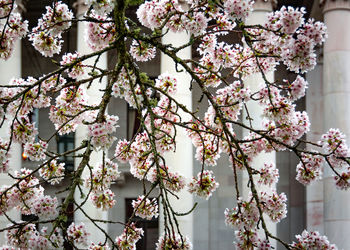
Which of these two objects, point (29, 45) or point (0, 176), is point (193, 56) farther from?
point (0, 176)

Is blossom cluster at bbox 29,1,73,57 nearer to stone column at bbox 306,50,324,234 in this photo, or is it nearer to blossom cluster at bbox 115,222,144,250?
blossom cluster at bbox 115,222,144,250

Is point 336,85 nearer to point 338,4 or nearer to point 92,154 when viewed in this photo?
point 338,4

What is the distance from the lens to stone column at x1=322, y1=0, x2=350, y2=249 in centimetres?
2773

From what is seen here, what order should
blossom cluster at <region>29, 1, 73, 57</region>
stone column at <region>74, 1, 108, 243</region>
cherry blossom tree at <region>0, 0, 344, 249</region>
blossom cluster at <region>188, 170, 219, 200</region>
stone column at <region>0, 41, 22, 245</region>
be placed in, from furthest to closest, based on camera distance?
stone column at <region>0, 41, 22, 245</region>, stone column at <region>74, 1, 108, 243</region>, blossom cluster at <region>188, 170, 219, 200</region>, blossom cluster at <region>29, 1, 73, 57</region>, cherry blossom tree at <region>0, 0, 344, 249</region>

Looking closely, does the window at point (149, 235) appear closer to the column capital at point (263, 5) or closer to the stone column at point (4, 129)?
the stone column at point (4, 129)

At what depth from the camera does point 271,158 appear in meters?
29.4

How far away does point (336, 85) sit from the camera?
28.5 m

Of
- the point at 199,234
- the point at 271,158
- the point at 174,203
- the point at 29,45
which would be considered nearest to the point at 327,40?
the point at 271,158

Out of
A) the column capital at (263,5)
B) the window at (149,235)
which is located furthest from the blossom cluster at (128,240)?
the window at (149,235)

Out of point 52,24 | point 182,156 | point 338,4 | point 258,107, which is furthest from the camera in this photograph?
point 182,156

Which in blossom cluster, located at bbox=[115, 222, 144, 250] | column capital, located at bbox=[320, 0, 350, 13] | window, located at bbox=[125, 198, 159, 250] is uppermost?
column capital, located at bbox=[320, 0, 350, 13]

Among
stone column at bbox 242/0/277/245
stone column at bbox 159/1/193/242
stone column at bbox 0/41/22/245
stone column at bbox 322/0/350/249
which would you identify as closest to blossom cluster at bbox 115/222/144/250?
stone column at bbox 159/1/193/242

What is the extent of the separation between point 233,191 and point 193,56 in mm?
6833

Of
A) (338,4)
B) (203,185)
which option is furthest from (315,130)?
(203,185)
